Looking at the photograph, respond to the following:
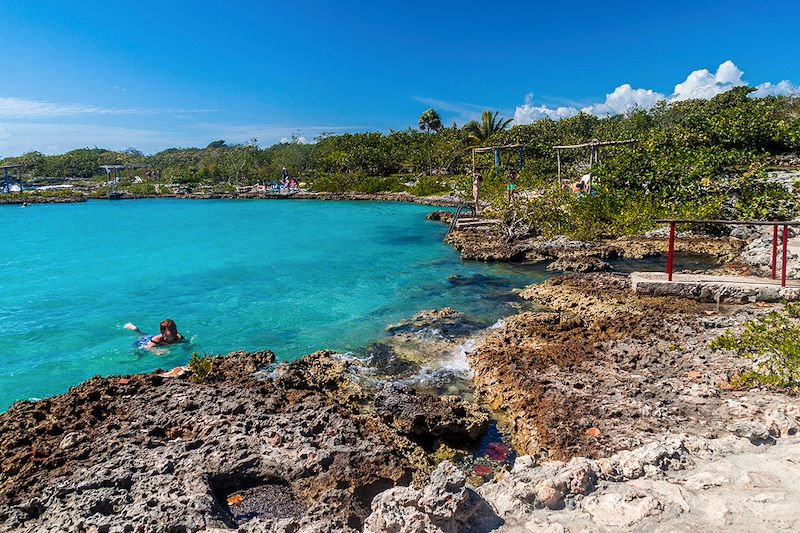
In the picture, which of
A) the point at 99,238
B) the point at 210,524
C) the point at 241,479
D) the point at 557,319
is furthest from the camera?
the point at 99,238

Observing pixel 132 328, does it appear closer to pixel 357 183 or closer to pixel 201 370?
pixel 201 370

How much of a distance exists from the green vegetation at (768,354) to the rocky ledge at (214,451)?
382cm

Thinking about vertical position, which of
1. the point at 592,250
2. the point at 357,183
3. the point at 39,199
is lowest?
the point at 592,250

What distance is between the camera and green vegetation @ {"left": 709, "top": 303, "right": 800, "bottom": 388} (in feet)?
22.9

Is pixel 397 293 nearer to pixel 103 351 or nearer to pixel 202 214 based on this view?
pixel 103 351

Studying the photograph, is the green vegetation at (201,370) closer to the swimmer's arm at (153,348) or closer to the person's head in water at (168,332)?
the swimmer's arm at (153,348)

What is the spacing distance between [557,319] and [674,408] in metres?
4.73

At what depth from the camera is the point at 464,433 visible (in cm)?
718

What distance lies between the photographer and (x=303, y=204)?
177ft

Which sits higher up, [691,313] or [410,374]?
[691,313]

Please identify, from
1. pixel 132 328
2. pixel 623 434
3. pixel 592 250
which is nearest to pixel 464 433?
pixel 623 434

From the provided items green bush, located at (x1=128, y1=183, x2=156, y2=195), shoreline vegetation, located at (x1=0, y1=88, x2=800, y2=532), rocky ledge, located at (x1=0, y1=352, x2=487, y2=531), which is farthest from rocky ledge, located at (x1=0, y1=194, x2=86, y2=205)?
rocky ledge, located at (x1=0, y1=352, x2=487, y2=531)

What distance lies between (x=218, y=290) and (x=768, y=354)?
617 inches

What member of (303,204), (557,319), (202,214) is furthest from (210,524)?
(303,204)
